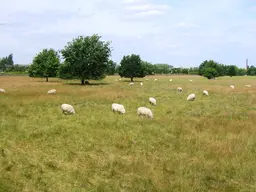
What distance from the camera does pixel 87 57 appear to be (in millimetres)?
56469

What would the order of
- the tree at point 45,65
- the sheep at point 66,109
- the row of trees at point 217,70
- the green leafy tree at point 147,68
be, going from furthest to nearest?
the row of trees at point 217,70
the green leafy tree at point 147,68
the tree at point 45,65
the sheep at point 66,109

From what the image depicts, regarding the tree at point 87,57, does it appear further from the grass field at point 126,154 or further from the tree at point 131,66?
the grass field at point 126,154

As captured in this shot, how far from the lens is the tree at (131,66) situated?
255 ft

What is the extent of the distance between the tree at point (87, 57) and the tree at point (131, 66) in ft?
60.8

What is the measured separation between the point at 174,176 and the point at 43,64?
70.7 m

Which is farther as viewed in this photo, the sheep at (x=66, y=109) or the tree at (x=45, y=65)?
the tree at (x=45, y=65)

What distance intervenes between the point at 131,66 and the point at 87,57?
22635mm

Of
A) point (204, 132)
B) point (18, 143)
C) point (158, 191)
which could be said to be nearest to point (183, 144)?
point (204, 132)

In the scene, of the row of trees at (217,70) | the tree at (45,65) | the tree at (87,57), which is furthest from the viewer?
the row of trees at (217,70)

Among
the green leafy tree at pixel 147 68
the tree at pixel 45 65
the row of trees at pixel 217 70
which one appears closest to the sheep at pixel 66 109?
the tree at pixel 45 65

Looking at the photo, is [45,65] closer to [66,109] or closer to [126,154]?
[66,109]

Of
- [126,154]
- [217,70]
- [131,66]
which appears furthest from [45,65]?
[217,70]

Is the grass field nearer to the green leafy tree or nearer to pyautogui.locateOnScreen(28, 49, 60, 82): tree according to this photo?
pyautogui.locateOnScreen(28, 49, 60, 82): tree

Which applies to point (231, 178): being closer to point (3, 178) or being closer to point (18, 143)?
point (3, 178)
